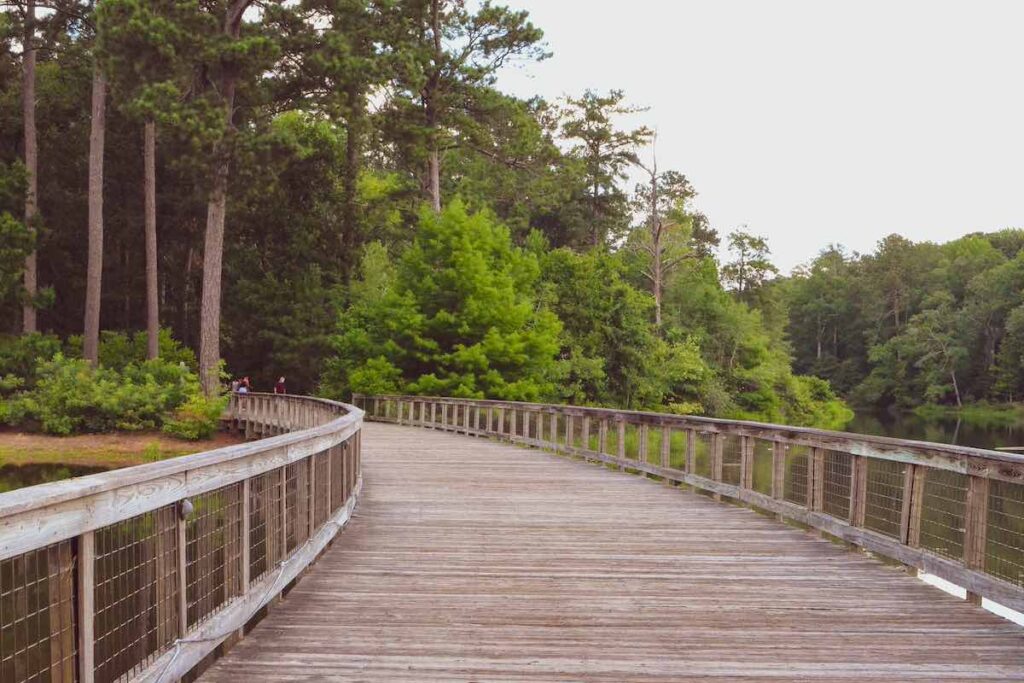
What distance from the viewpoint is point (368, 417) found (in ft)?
98.9

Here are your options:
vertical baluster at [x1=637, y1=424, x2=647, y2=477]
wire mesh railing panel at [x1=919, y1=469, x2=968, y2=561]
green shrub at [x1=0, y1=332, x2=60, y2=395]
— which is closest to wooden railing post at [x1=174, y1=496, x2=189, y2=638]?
wire mesh railing panel at [x1=919, y1=469, x2=968, y2=561]

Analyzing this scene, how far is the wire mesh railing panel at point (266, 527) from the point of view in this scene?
555cm

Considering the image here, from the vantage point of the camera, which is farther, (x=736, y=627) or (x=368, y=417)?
(x=368, y=417)

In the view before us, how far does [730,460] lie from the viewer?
11180 millimetres

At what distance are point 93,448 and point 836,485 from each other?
21873mm

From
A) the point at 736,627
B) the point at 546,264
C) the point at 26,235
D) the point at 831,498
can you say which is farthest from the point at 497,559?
the point at 546,264

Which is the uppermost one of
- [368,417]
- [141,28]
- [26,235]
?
[141,28]

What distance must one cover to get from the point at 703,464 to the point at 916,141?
58737 millimetres

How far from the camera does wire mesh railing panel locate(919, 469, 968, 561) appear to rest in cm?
630

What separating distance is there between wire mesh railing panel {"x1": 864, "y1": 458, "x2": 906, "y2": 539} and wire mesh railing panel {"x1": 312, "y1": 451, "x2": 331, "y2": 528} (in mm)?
4271

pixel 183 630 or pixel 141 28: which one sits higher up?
pixel 141 28

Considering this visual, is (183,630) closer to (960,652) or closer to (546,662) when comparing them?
(546,662)

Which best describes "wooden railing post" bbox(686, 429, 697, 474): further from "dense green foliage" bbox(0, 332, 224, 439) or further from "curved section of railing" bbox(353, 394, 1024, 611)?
"dense green foliage" bbox(0, 332, 224, 439)

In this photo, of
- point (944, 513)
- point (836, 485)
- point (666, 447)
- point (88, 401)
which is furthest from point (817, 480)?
point (88, 401)
